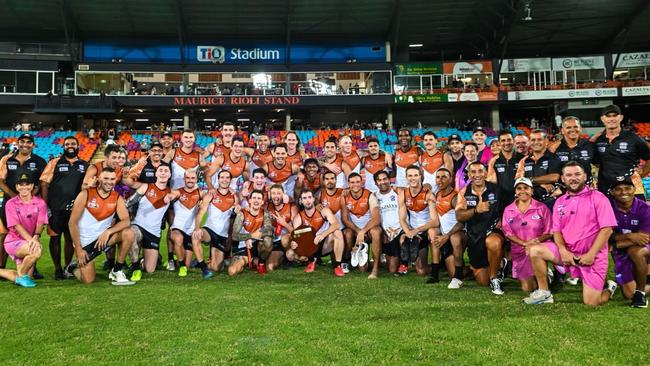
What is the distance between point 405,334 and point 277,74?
3386cm

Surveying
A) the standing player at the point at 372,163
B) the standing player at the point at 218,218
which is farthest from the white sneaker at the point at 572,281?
the standing player at the point at 218,218

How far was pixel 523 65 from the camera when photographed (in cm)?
3766

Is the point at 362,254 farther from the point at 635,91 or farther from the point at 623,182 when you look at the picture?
the point at 635,91

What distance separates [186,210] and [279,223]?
1.68m

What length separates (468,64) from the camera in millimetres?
37188

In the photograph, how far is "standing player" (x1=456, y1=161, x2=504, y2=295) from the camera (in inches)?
263

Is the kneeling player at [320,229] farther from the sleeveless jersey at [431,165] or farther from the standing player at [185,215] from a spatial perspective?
the sleeveless jersey at [431,165]

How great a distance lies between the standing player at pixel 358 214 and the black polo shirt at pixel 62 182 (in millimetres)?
4575

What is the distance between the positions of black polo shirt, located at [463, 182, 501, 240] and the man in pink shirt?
43.0 inches

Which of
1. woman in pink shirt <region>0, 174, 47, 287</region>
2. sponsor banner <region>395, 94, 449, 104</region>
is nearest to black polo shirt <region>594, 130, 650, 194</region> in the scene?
Result: woman in pink shirt <region>0, 174, 47, 287</region>

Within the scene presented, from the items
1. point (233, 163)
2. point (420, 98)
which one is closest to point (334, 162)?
point (233, 163)

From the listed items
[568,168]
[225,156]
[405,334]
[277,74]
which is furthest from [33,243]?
[277,74]

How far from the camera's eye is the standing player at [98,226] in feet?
23.2

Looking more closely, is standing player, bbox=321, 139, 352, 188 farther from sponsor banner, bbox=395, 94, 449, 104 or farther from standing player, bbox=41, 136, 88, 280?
sponsor banner, bbox=395, 94, 449, 104
